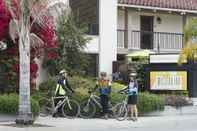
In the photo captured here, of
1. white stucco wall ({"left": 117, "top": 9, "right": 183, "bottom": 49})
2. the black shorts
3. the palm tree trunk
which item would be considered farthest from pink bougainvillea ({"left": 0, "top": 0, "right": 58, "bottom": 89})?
white stucco wall ({"left": 117, "top": 9, "right": 183, "bottom": 49})

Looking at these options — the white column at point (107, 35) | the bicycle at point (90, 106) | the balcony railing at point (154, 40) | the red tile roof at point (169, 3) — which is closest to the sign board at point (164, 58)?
the white column at point (107, 35)

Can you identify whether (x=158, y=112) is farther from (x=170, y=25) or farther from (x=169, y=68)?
(x=170, y=25)

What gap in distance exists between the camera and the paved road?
21.5 m

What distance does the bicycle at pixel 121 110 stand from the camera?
25.3 metres

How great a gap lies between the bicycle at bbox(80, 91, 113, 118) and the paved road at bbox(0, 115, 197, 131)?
2.12ft

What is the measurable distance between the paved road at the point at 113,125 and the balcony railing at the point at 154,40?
1209 centimetres

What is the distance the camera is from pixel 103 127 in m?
22.3

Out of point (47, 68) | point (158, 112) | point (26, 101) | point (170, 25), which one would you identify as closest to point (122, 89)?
point (158, 112)

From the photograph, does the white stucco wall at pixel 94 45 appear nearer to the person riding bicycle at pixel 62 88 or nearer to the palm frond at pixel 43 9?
the person riding bicycle at pixel 62 88

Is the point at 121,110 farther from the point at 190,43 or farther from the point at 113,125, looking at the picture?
the point at 190,43

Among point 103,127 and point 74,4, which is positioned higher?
point 74,4

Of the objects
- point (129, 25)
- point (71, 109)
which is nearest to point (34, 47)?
point (71, 109)

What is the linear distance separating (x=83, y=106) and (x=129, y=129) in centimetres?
392

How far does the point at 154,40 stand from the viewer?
126 feet
